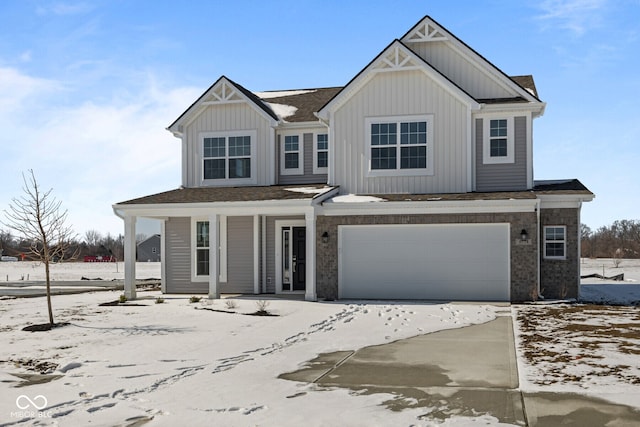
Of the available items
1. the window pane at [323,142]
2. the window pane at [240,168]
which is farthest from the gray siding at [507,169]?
the window pane at [240,168]

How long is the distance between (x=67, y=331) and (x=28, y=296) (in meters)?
10.0

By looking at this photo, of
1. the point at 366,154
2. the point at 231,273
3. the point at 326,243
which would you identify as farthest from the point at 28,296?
the point at 366,154

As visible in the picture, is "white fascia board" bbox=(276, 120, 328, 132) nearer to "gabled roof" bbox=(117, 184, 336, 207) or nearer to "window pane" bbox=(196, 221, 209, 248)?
"gabled roof" bbox=(117, 184, 336, 207)

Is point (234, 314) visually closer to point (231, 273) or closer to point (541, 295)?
point (231, 273)

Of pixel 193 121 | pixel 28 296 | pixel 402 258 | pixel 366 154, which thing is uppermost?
pixel 193 121

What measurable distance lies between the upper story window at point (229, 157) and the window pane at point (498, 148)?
7.65m

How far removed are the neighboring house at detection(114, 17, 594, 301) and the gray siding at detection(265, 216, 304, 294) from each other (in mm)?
45

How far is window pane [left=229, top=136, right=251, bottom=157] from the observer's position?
21.7 meters

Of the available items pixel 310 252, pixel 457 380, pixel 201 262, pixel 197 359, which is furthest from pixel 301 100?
pixel 457 380

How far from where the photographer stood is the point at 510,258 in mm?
17547

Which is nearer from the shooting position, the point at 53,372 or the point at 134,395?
the point at 134,395

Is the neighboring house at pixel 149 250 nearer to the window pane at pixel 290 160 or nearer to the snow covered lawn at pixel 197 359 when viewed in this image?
the window pane at pixel 290 160

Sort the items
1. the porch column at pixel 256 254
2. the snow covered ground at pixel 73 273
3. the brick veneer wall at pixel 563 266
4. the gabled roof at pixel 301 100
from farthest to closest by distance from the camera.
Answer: the snow covered ground at pixel 73 273
the gabled roof at pixel 301 100
the porch column at pixel 256 254
the brick veneer wall at pixel 563 266

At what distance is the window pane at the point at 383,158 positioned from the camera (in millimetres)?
19609
